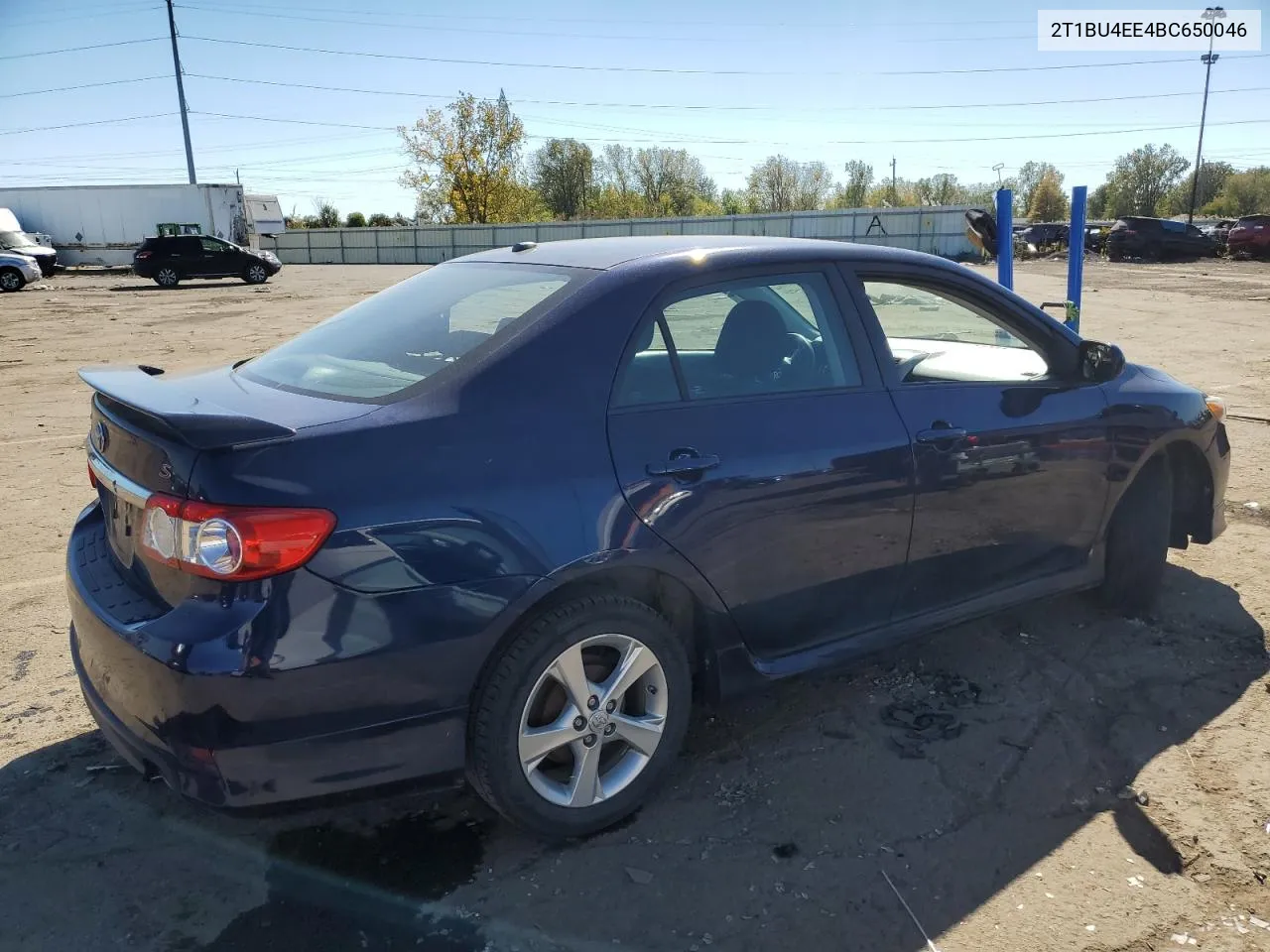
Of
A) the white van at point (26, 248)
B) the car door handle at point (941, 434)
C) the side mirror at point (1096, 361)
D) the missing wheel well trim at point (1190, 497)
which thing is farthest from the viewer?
the white van at point (26, 248)

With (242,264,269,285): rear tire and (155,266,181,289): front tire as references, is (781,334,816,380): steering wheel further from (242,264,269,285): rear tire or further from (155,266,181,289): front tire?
(155,266,181,289): front tire

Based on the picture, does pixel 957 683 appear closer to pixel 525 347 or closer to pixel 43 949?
pixel 525 347

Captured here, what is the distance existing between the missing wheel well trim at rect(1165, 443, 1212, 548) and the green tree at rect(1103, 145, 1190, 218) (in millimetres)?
83050

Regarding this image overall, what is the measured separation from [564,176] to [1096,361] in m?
72.4

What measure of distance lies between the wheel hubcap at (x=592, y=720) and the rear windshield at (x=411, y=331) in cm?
89

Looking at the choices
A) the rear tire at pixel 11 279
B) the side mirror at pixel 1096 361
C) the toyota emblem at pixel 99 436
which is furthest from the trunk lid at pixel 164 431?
the rear tire at pixel 11 279

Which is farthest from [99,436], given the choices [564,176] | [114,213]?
[564,176]

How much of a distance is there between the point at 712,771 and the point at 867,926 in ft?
2.61

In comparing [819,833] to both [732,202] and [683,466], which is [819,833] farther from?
[732,202]

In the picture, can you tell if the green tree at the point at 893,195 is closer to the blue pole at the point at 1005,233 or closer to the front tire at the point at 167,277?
the front tire at the point at 167,277

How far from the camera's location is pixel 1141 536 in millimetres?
4117

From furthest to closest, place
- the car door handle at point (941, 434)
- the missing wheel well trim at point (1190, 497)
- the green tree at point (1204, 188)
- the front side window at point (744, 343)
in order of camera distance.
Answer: the green tree at point (1204, 188) → the missing wheel well trim at point (1190, 497) → the car door handle at point (941, 434) → the front side window at point (744, 343)

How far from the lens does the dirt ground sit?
2479 mm

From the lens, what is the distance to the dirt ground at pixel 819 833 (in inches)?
97.6
